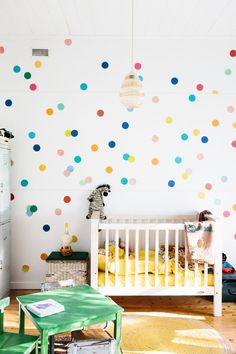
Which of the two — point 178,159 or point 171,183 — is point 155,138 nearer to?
point 178,159

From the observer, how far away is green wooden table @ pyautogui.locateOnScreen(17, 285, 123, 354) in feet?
5.46

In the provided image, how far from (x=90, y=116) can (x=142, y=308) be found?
1.87 meters

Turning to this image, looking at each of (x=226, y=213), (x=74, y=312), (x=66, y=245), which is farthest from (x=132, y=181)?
(x=74, y=312)

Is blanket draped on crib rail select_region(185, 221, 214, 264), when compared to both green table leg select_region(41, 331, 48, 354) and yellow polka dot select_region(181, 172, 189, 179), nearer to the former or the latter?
yellow polka dot select_region(181, 172, 189, 179)

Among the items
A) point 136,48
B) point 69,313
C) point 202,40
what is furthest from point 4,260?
point 202,40

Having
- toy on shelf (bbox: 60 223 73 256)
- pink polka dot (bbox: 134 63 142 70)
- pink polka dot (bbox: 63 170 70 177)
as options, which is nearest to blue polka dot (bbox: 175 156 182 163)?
pink polka dot (bbox: 134 63 142 70)

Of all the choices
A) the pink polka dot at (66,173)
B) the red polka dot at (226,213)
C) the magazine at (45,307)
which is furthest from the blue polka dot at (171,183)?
the magazine at (45,307)

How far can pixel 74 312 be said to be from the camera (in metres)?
1.82

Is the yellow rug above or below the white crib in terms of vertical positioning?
below

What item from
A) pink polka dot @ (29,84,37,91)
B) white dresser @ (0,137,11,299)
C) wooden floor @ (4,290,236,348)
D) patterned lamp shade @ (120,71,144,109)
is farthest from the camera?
pink polka dot @ (29,84,37,91)

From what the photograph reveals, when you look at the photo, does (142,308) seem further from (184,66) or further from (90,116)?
(184,66)

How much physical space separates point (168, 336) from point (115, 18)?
2.62m

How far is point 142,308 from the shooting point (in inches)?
116

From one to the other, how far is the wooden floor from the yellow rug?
0.09 m
